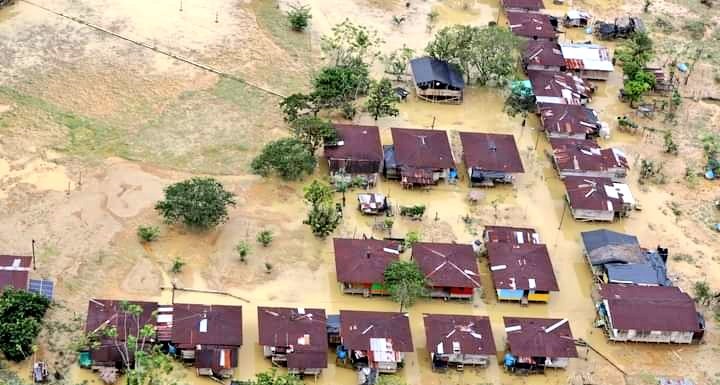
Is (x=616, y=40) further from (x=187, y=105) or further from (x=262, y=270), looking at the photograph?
(x=262, y=270)

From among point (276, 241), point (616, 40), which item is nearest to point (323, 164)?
point (276, 241)

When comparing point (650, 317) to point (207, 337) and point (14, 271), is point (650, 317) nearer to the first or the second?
point (207, 337)

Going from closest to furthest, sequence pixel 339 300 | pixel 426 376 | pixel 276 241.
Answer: pixel 426 376 → pixel 339 300 → pixel 276 241

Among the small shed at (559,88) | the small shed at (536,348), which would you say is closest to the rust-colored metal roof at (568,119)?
the small shed at (559,88)

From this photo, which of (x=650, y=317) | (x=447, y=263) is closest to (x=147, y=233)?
(x=447, y=263)

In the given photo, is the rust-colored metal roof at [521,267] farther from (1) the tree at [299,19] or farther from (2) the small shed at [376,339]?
(1) the tree at [299,19]
